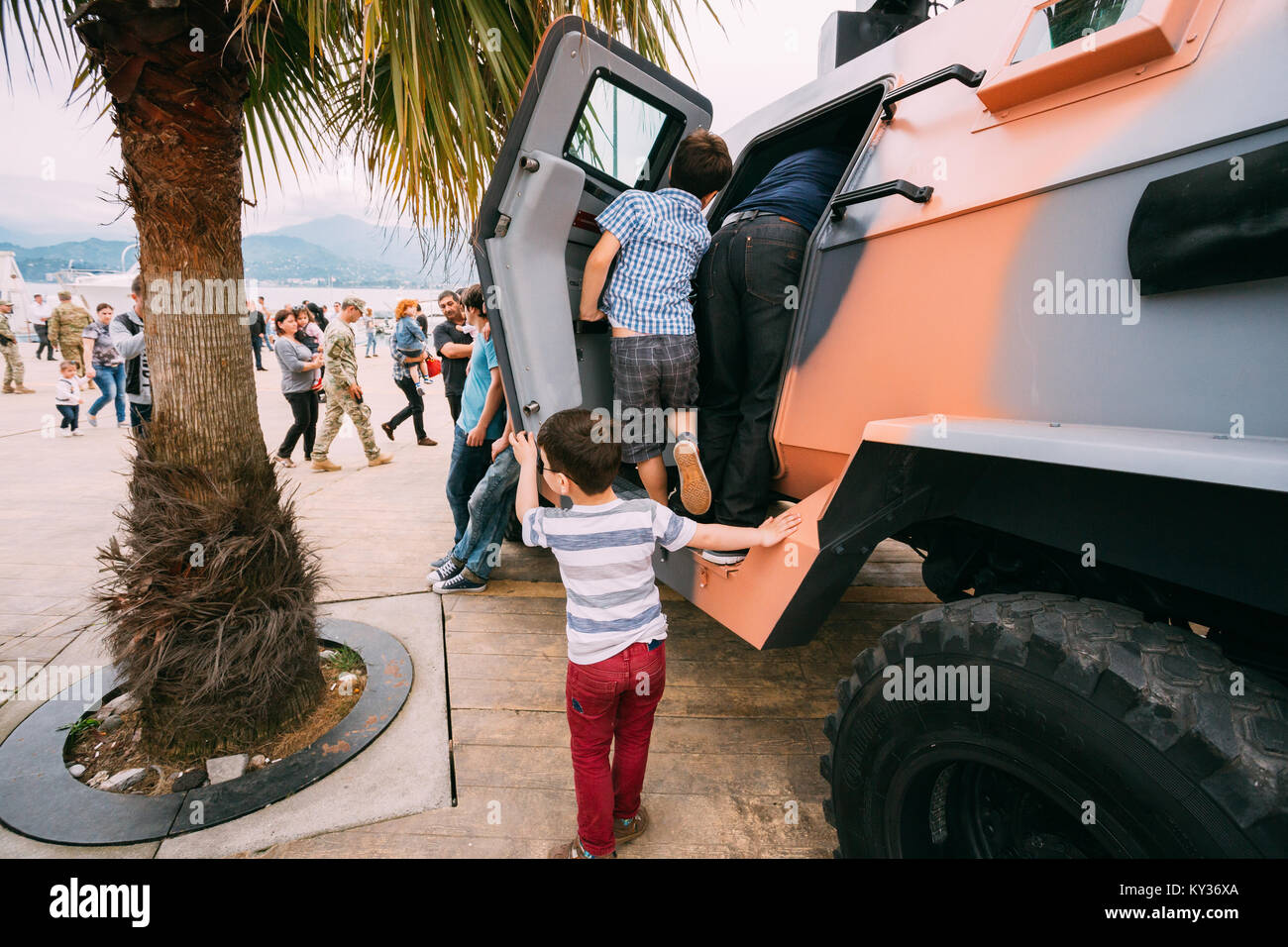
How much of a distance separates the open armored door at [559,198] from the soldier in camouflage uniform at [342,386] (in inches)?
184

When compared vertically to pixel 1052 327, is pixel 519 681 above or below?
below

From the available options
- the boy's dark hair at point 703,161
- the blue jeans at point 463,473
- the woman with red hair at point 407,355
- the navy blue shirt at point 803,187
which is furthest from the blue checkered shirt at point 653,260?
the woman with red hair at point 407,355

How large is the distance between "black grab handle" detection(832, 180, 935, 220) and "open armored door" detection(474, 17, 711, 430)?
1133 mm

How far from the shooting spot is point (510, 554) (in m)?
4.53

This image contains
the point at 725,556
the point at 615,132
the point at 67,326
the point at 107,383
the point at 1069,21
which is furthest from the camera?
the point at 67,326

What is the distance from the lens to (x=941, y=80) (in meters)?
1.63

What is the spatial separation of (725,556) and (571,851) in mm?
1043

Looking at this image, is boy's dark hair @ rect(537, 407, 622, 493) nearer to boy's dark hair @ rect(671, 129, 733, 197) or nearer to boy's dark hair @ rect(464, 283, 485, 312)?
boy's dark hair @ rect(671, 129, 733, 197)

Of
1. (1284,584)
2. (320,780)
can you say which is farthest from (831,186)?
(320,780)

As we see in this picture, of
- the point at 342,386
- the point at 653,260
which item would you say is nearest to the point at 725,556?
the point at 653,260

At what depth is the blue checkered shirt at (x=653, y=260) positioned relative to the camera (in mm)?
2396

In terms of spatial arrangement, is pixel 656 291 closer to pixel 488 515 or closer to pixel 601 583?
pixel 601 583

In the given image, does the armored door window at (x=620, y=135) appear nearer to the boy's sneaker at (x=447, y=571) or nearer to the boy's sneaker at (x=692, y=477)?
the boy's sneaker at (x=692, y=477)
